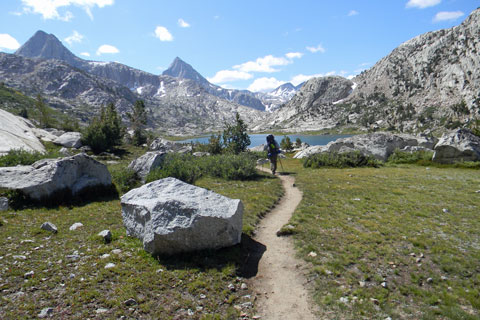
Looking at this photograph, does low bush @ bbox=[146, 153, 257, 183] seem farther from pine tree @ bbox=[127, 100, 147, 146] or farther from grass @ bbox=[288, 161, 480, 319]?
pine tree @ bbox=[127, 100, 147, 146]

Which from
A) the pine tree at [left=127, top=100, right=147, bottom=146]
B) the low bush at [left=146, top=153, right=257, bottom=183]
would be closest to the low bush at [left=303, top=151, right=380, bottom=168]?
the low bush at [left=146, top=153, right=257, bottom=183]

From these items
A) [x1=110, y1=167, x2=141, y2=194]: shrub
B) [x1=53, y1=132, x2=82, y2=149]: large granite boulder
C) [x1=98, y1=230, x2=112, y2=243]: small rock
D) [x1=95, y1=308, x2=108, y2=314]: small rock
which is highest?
[x1=53, y1=132, x2=82, y2=149]: large granite boulder

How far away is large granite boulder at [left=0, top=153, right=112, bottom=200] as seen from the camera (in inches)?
582

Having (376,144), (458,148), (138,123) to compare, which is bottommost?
(458,148)

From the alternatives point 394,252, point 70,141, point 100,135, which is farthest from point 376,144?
point 70,141

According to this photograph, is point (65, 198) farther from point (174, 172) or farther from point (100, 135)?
point (100, 135)

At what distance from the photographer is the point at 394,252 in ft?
32.4

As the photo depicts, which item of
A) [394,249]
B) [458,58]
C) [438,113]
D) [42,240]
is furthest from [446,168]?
[458,58]

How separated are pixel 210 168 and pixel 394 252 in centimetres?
1989

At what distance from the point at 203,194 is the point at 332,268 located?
595 centimetres

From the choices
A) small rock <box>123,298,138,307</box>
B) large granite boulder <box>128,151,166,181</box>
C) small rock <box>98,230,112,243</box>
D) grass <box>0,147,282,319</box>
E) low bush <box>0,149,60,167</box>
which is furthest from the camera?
large granite boulder <box>128,151,166,181</box>

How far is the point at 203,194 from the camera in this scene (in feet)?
37.1

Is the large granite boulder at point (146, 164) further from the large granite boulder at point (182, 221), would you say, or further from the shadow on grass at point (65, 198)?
the large granite boulder at point (182, 221)

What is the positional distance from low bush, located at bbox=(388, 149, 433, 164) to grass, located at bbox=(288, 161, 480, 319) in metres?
20.8
